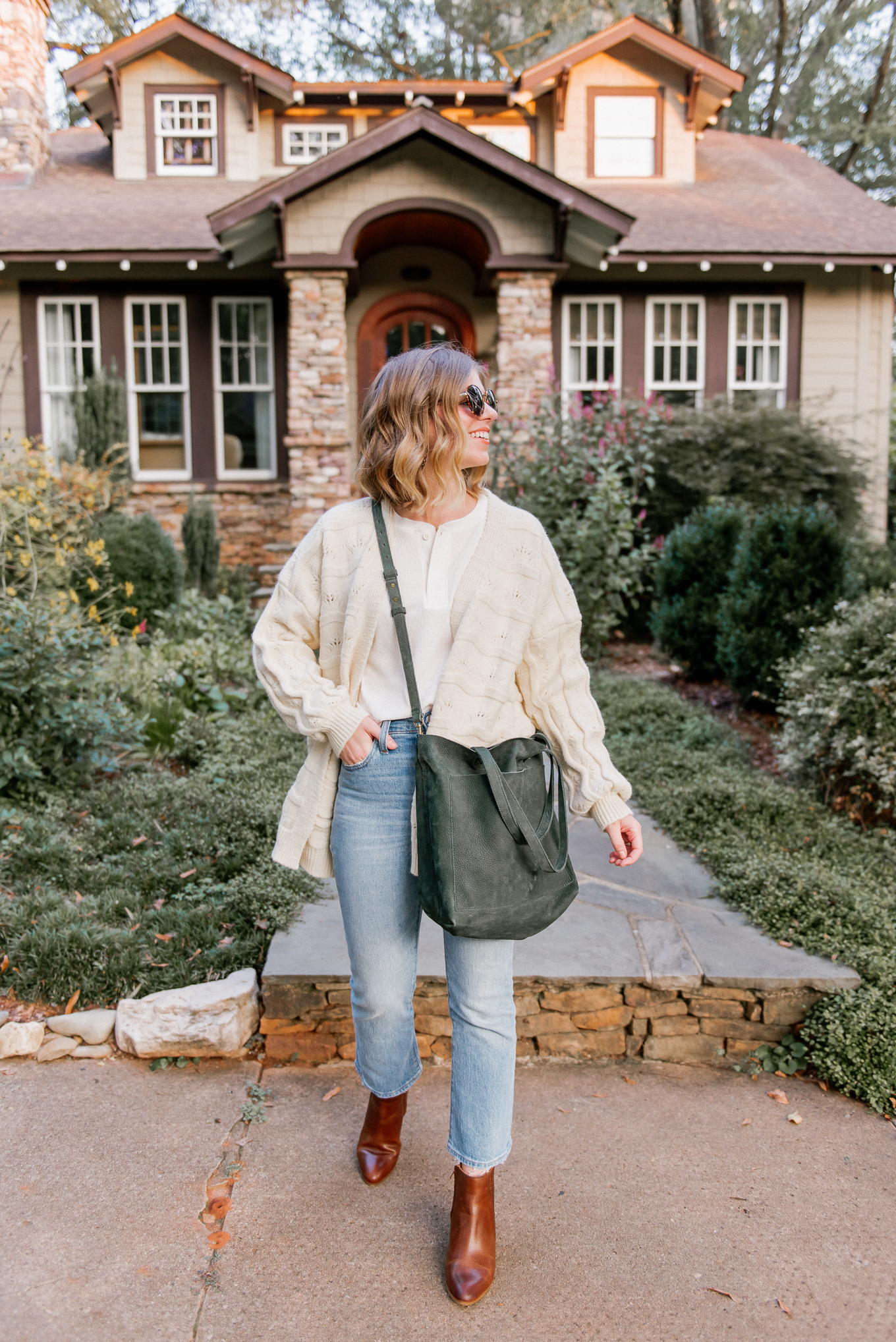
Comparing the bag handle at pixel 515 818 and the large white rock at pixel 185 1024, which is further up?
the bag handle at pixel 515 818

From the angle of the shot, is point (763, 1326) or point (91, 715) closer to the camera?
point (763, 1326)

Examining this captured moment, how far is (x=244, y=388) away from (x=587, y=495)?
6.21 m

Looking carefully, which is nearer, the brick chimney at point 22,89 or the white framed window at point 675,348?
the brick chimney at point 22,89

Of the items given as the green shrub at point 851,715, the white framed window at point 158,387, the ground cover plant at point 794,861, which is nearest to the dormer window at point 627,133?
the white framed window at point 158,387

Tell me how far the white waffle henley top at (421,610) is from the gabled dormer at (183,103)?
13.1 metres

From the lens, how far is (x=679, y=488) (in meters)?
10.8

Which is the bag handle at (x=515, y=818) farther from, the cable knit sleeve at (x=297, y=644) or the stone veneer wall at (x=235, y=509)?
the stone veneer wall at (x=235, y=509)

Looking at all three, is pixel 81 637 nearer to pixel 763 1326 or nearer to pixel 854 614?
pixel 854 614

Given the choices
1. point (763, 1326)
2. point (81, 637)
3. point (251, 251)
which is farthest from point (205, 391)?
point (763, 1326)

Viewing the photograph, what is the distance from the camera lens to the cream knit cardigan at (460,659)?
6.87 ft

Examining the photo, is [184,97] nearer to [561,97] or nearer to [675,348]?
[561,97]

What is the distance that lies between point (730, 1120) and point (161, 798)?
3.08m

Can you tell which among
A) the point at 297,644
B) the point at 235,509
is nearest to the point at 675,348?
the point at 235,509

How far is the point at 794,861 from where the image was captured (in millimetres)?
4012
